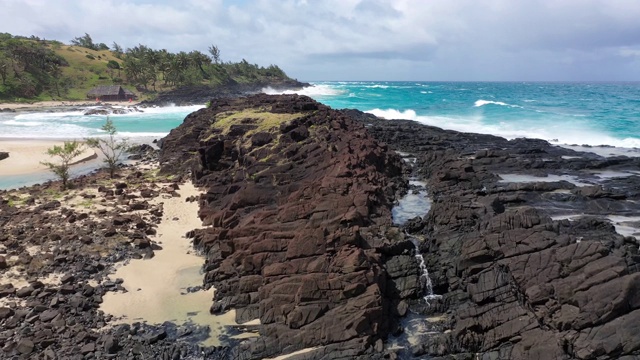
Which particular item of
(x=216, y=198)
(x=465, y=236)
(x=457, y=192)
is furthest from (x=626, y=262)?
(x=216, y=198)

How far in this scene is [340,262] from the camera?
1888 centimetres

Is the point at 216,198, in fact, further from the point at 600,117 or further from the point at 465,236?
the point at 600,117

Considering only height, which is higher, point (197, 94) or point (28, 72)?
point (28, 72)

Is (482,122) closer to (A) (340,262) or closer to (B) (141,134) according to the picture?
(B) (141,134)

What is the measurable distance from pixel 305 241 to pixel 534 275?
30.7ft

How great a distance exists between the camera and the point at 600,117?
79000mm

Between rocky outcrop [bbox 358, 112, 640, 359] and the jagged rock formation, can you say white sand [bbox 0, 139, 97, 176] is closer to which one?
rocky outcrop [bbox 358, 112, 640, 359]

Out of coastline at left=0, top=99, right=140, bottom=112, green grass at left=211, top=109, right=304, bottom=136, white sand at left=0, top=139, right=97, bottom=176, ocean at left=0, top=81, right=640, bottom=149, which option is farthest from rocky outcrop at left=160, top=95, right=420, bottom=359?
coastline at left=0, top=99, right=140, bottom=112

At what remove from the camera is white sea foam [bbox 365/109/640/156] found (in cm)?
5991

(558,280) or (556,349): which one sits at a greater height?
(558,280)

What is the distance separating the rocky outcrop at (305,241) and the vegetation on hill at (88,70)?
98.0 metres

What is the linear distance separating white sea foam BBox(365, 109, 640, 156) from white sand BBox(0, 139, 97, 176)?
5654 centimetres

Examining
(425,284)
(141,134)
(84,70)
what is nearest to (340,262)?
(425,284)

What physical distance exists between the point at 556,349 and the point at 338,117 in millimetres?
34908
